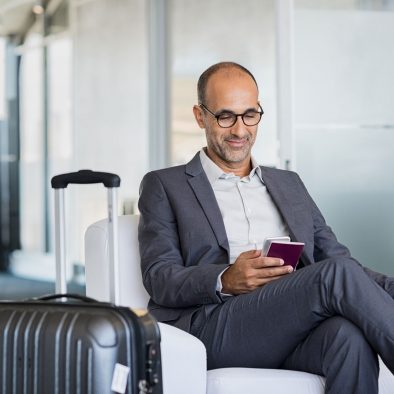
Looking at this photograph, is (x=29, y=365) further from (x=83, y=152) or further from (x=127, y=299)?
(x=83, y=152)

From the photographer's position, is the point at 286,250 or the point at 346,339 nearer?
the point at 346,339

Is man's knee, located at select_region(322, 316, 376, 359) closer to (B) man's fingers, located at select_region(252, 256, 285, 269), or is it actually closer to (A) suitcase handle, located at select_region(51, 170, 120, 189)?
(B) man's fingers, located at select_region(252, 256, 285, 269)

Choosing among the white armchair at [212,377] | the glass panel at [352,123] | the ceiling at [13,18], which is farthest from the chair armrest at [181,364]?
the ceiling at [13,18]

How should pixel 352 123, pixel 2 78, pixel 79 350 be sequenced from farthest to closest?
pixel 2 78 < pixel 352 123 < pixel 79 350

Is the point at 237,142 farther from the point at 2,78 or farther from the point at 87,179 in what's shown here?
the point at 2,78

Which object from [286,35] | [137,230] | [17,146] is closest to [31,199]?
[17,146]

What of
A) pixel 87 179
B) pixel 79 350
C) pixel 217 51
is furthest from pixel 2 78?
pixel 79 350

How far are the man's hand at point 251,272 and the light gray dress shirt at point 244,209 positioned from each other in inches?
9.6

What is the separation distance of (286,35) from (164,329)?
259cm

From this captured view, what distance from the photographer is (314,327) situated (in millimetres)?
2443

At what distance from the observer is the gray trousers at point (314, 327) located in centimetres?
228

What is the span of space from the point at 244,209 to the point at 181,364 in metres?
0.67

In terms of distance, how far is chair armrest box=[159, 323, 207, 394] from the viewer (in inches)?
90.4

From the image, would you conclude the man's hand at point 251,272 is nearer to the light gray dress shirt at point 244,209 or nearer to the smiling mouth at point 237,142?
the light gray dress shirt at point 244,209
